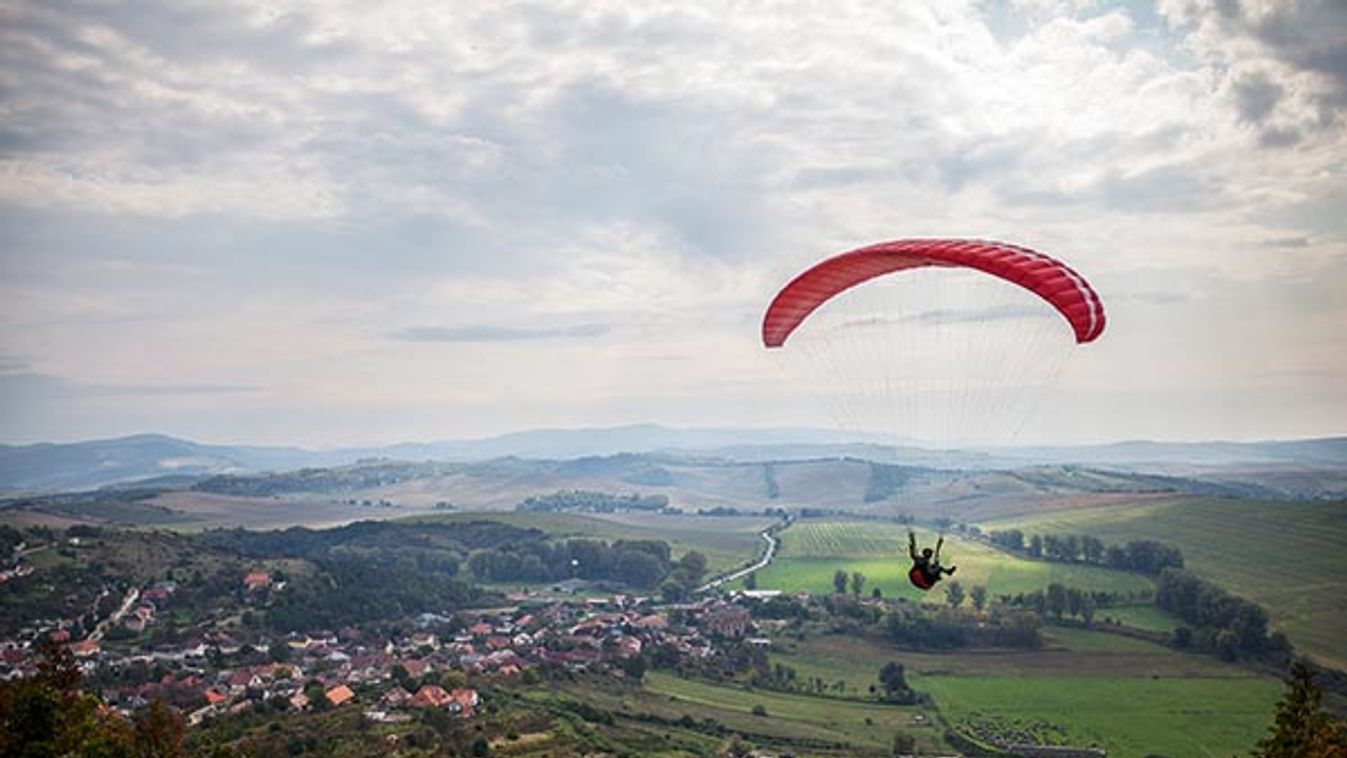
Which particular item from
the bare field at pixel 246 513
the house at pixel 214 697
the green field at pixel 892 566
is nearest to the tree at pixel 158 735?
the house at pixel 214 697

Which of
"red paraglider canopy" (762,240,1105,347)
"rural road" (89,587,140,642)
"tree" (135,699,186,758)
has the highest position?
"red paraglider canopy" (762,240,1105,347)

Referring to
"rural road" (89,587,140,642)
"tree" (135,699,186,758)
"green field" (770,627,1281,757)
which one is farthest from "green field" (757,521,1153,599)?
"tree" (135,699,186,758)

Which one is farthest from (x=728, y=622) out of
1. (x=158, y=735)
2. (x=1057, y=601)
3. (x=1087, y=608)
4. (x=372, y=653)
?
(x=158, y=735)

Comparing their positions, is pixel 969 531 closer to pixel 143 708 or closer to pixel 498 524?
pixel 498 524

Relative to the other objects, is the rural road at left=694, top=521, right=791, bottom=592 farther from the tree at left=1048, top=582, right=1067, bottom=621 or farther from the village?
the tree at left=1048, top=582, right=1067, bottom=621

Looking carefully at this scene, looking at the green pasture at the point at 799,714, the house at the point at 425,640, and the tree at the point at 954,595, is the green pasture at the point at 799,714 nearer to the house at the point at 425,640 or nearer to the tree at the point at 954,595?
the house at the point at 425,640

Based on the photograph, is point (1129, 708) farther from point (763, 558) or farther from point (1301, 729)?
point (763, 558)
